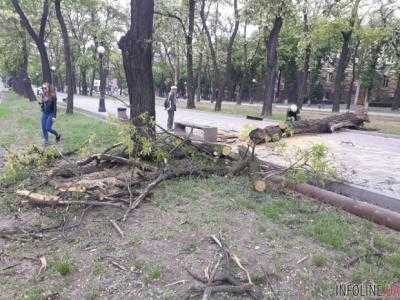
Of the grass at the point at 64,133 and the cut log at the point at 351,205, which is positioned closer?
the cut log at the point at 351,205

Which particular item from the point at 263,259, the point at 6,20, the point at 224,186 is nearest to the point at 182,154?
the point at 224,186

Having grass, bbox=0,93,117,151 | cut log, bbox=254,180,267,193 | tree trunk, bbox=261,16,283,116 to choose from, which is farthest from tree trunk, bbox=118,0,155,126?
tree trunk, bbox=261,16,283,116

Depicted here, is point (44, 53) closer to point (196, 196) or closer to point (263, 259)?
point (196, 196)

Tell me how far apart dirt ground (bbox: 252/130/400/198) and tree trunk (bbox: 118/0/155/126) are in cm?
273

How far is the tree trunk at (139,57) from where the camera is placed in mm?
8617

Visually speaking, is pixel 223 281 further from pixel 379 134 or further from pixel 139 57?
pixel 379 134

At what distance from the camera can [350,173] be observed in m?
8.42

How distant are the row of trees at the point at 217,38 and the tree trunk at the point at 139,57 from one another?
0.09 ft

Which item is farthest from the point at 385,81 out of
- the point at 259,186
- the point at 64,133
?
the point at 259,186

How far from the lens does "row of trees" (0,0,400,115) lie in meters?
21.8

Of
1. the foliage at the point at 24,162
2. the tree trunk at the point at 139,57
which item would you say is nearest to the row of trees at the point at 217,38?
the tree trunk at the point at 139,57

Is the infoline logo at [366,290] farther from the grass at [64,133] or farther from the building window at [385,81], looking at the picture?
the building window at [385,81]

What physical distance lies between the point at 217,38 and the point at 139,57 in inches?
1498

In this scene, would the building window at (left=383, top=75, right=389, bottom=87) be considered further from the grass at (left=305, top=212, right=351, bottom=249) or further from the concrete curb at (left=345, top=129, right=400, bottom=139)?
the grass at (left=305, top=212, right=351, bottom=249)
